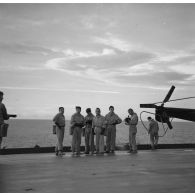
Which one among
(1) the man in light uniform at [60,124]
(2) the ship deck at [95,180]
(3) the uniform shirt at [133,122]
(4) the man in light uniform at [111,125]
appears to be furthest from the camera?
(3) the uniform shirt at [133,122]

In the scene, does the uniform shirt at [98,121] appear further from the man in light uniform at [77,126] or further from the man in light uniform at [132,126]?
the man in light uniform at [132,126]

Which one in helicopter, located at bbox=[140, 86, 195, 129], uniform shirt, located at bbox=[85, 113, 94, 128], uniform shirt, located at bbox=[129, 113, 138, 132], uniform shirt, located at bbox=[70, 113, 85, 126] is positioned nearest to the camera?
helicopter, located at bbox=[140, 86, 195, 129]

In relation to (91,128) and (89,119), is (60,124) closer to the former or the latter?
(89,119)

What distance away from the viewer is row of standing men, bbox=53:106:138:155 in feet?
46.1

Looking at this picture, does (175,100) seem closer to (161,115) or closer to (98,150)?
(161,115)

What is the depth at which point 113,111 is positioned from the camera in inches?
599

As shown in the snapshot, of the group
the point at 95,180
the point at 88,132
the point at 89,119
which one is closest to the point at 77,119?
the point at 89,119

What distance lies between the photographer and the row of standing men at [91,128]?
46.1 feet

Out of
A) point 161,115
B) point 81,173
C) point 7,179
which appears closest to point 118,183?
point 81,173

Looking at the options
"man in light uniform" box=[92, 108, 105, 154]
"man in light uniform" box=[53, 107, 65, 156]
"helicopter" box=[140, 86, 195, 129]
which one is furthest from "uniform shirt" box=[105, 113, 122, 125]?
"helicopter" box=[140, 86, 195, 129]

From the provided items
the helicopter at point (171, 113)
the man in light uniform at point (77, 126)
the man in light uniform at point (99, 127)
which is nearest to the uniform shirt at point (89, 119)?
the man in light uniform at point (99, 127)

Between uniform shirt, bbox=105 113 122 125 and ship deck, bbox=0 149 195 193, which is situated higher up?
uniform shirt, bbox=105 113 122 125

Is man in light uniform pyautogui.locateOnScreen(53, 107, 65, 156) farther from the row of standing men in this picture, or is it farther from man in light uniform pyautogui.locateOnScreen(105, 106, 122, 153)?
man in light uniform pyautogui.locateOnScreen(105, 106, 122, 153)

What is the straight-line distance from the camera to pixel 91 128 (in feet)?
48.6
